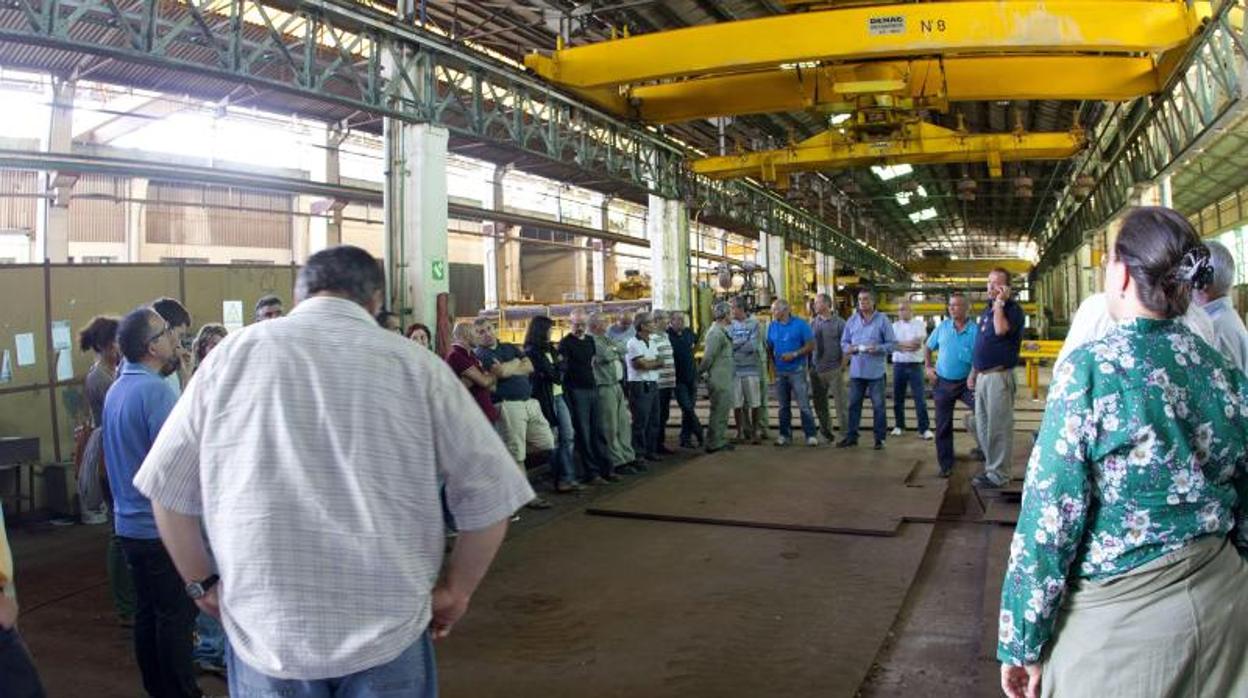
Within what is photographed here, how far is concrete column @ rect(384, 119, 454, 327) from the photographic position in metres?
8.32

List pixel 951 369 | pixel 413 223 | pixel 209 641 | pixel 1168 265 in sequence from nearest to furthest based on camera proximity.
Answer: pixel 1168 265
pixel 209 641
pixel 951 369
pixel 413 223

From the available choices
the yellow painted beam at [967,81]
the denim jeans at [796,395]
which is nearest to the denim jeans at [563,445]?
the denim jeans at [796,395]

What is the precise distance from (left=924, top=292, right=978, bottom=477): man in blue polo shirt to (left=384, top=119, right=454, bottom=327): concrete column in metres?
4.93

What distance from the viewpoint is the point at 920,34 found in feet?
26.6

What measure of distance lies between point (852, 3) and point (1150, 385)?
816 cm

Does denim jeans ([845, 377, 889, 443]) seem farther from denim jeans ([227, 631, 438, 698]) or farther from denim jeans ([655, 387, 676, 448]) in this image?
denim jeans ([227, 631, 438, 698])

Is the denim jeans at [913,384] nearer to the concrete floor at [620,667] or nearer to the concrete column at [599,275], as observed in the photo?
the concrete floor at [620,667]

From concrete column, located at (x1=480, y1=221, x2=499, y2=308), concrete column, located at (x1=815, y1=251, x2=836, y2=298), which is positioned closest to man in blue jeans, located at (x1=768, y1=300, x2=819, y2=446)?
concrete column, located at (x1=480, y1=221, x2=499, y2=308)

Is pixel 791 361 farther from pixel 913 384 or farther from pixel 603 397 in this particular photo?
pixel 603 397

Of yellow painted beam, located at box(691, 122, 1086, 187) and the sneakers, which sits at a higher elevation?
yellow painted beam, located at box(691, 122, 1086, 187)

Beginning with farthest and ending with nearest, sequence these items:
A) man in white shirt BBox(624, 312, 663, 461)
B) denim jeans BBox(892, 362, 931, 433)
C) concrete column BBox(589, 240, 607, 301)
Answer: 1. concrete column BBox(589, 240, 607, 301)
2. denim jeans BBox(892, 362, 931, 433)
3. man in white shirt BBox(624, 312, 663, 461)

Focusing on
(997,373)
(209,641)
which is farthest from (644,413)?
(209,641)

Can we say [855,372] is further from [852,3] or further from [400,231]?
[400,231]

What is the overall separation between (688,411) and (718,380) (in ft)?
1.70
